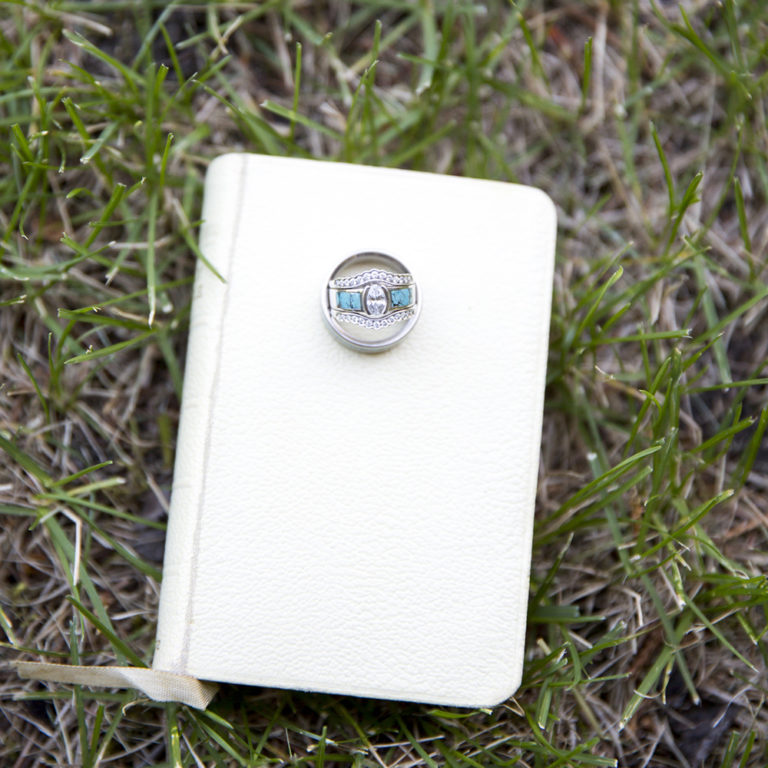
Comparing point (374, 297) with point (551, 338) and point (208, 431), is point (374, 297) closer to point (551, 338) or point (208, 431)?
point (208, 431)

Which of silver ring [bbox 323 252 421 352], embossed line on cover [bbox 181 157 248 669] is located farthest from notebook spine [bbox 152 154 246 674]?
silver ring [bbox 323 252 421 352]

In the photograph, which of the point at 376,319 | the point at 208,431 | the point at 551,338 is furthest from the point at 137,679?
the point at 551,338

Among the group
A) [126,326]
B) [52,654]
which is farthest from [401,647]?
[126,326]

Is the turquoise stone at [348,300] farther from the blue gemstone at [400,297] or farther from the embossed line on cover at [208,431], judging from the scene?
the embossed line on cover at [208,431]

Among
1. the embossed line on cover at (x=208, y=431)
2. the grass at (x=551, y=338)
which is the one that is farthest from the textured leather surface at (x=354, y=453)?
the grass at (x=551, y=338)

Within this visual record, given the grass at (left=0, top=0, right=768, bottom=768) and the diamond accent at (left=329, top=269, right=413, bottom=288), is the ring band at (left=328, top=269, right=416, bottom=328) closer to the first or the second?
the diamond accent at (left=329, top=269, right=413, bottom=288)

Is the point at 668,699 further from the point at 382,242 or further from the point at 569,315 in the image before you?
the point at 382,242
